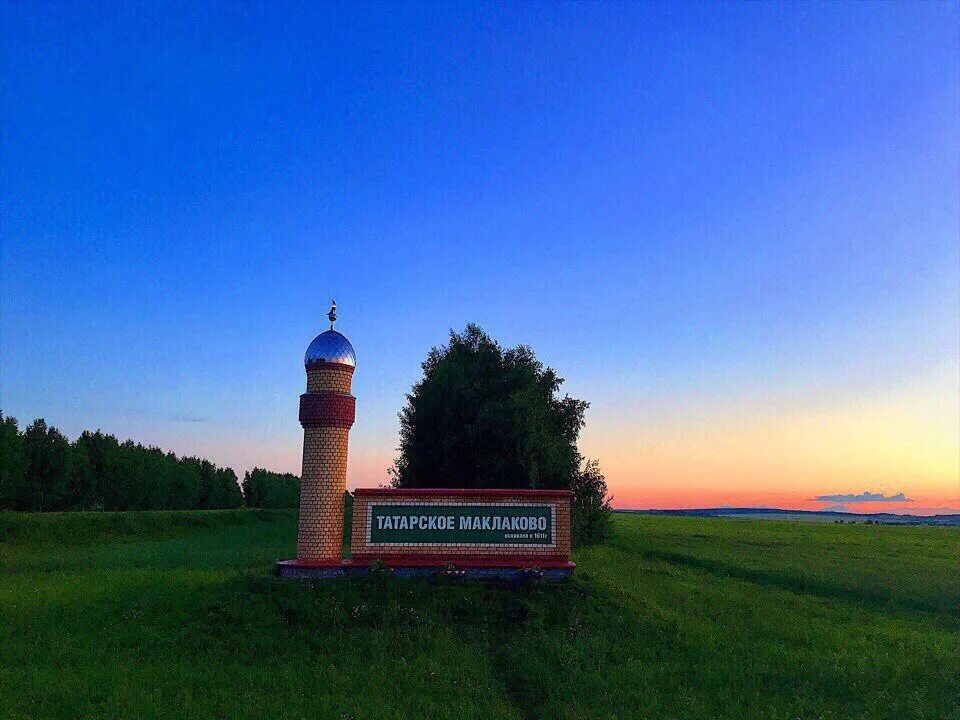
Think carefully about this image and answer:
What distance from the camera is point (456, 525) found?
1881 centimetres

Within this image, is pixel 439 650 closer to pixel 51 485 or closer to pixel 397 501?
pixel 397 501

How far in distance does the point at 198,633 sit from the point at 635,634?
399 inches

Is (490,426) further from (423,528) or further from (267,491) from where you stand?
(267,491)

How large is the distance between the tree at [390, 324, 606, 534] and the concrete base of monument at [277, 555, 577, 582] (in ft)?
59.9

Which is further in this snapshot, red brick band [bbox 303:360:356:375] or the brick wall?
red brick band [bbox 303:360:356:375]

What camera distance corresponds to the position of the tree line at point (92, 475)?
72.1 meters

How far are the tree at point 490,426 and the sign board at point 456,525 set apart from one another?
59.1 ft

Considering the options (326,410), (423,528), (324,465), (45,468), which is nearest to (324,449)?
(324,465)

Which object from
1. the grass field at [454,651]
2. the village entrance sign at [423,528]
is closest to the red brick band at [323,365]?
the village entrance sign at [423,528]

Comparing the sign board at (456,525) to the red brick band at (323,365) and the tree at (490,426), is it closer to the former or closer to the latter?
the red brick band at (323,365)

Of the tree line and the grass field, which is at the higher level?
the tree line

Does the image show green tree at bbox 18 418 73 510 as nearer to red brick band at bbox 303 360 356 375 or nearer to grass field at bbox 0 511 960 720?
grass field at bbox 0 511 960 720

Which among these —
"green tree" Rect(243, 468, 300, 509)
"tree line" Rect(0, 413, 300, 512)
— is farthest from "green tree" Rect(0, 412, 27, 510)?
"green tree" Rect(243, 468, 300, 509)

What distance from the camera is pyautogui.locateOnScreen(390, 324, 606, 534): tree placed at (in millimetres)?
37719
